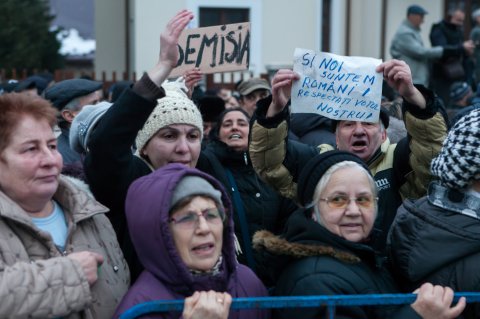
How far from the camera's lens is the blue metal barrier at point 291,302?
2.61 metres

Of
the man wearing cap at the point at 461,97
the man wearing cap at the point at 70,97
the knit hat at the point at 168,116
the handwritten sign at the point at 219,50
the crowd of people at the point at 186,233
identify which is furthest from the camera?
the man wearing cap at the point at 461,97

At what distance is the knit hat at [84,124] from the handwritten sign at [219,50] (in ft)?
2.89

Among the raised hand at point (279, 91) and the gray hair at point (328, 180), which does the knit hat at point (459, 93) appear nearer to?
the raised hand at point (279, 91)

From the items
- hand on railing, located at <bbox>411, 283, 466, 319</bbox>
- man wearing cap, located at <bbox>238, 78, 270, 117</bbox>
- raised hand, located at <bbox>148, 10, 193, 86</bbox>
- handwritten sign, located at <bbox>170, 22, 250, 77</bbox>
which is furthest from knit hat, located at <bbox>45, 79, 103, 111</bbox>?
hand on railing, located at <bbox>411, 283, 466, 319</bbox>

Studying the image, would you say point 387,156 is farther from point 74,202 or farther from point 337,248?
point 74,202

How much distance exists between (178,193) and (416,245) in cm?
89

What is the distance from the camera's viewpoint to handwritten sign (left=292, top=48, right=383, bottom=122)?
12.8ft

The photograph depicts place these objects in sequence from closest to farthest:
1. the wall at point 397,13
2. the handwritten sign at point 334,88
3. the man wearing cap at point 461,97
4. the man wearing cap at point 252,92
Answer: the handwritten sign at point 334,88, the man wearing cap at point 252,92, the man wearing cap at point 461,97, the wall at point 397,13

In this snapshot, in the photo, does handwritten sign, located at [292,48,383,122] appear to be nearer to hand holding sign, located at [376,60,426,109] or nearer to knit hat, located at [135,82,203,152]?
hand holding sign, located at [376,60,426,109]

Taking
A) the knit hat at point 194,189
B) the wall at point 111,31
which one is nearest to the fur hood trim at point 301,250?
the knit hat at point 194,189

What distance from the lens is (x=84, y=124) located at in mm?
4281

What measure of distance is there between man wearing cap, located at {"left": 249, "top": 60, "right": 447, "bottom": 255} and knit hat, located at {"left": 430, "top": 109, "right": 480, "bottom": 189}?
545mm

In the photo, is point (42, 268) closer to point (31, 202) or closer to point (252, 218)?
point (31, 202)

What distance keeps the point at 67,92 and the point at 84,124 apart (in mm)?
2131
